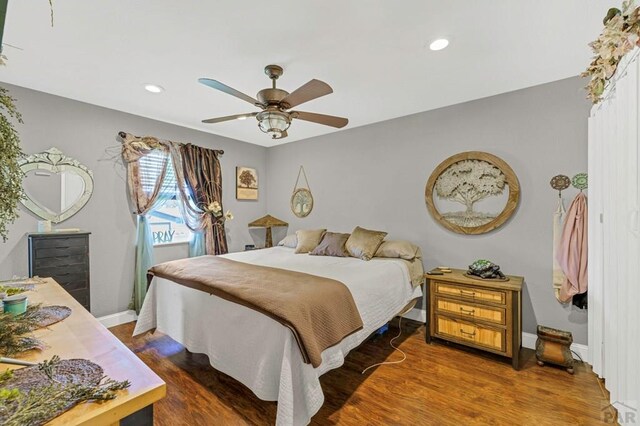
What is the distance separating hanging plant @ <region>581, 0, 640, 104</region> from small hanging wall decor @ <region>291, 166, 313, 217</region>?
348 centimetres

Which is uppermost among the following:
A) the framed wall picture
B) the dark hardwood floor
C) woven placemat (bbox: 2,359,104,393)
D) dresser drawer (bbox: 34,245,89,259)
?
the framed wall picture

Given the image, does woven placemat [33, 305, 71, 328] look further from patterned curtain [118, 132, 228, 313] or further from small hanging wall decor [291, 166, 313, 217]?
small hanging wall decor [291, 166, 313, 217]

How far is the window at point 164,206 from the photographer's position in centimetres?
359

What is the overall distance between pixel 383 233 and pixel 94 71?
3314 mm

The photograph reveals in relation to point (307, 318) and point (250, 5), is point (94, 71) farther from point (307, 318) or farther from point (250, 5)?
point (307, 318)

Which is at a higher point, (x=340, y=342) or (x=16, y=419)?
(x=16, y=419)

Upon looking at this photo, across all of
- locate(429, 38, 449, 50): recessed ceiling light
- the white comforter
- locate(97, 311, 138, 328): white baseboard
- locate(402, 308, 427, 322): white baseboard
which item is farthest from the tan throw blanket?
locate(429, 38, 449, 50): recessed ceiling light

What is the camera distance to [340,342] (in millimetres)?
1946

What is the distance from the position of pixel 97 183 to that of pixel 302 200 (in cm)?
271

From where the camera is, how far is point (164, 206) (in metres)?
3.88

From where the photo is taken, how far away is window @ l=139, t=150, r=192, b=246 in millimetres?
3592

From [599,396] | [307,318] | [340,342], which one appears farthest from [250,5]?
[599,396]

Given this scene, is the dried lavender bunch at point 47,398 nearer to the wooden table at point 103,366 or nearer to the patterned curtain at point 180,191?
the wooden table at point 103,366

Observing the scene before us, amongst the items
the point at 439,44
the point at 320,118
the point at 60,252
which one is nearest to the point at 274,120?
the point at 320,118
